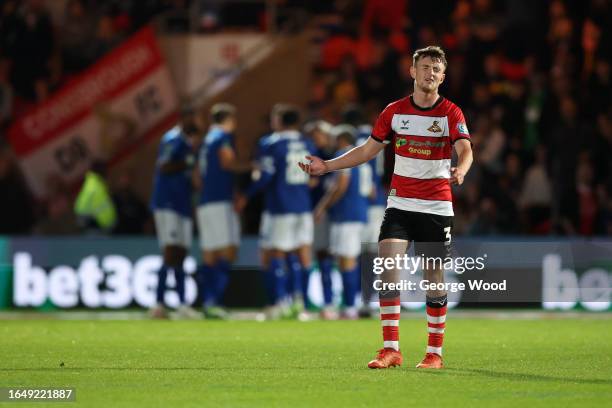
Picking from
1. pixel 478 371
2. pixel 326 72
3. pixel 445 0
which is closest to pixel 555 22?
pixel 445 0

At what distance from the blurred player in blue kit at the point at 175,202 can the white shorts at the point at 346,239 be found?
1.76 meters

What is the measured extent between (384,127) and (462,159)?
0.75 meters

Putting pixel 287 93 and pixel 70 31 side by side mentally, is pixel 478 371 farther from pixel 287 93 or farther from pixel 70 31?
pixel 70 31

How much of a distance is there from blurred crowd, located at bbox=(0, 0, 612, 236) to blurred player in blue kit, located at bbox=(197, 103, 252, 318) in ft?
10.3

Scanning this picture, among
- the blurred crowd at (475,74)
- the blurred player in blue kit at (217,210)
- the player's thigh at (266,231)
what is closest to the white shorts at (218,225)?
the blurred player in blue kit at (217,210)

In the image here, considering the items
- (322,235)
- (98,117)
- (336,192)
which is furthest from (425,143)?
(98,117)

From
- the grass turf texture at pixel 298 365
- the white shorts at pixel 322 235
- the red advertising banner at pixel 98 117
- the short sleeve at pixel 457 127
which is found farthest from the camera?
the red advertising banner at pixel 98 117

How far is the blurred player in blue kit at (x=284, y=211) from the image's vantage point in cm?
1628

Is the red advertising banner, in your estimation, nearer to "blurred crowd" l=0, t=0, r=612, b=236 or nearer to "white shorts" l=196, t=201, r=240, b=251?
"blurred crowd" l=0, t=0, r=612, b=236

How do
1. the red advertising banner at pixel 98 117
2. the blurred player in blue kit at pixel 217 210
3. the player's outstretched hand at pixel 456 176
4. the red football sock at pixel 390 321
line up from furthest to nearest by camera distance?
the red advertising banner at pixel 98 117
the blurred player in blue kit at pixel 217 210
the red football sock at pixel 390 321
the player's outstretched hand at pixel 456 176

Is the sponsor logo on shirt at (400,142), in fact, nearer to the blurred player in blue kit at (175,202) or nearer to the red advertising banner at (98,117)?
the blurred player in blue kit at (175,202)

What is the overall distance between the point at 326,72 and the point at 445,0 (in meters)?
2.32

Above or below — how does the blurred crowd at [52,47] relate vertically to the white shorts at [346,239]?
above

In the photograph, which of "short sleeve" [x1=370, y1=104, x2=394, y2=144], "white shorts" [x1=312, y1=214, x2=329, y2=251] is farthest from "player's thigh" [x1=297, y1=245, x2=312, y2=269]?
"short sleeve" [x1=370, y1=104, x2=394, y2=144]
